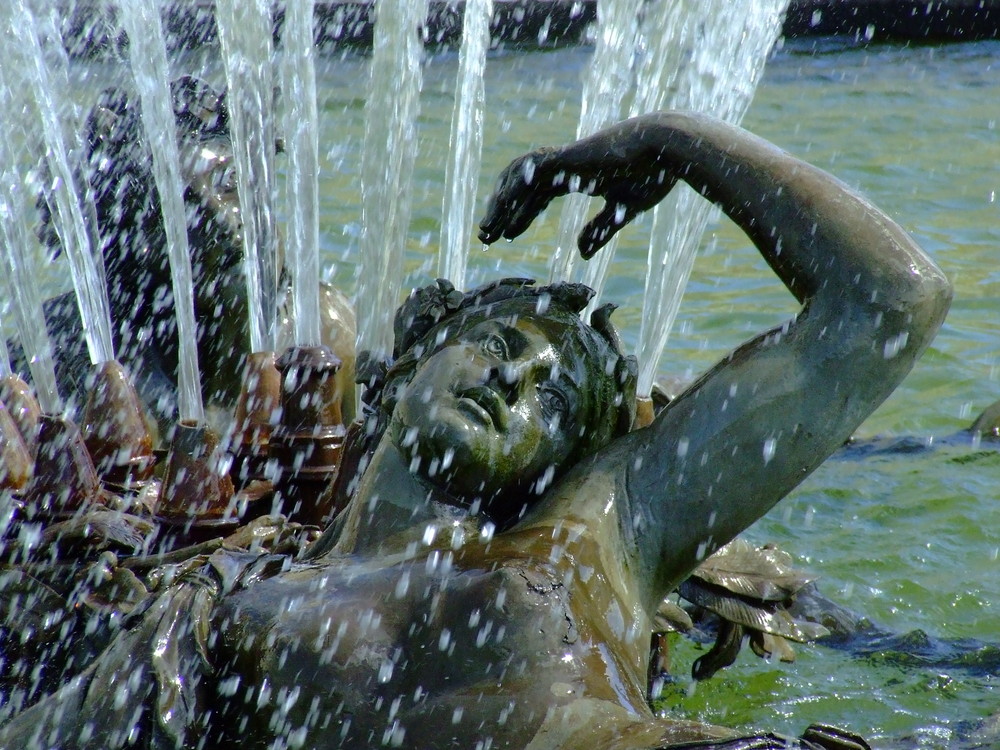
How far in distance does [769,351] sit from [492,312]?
0.52m

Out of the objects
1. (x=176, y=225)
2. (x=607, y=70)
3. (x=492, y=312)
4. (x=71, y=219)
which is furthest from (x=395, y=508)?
(x=607, y=70)

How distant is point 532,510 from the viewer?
2561 millimetres

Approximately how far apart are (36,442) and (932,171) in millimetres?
9448

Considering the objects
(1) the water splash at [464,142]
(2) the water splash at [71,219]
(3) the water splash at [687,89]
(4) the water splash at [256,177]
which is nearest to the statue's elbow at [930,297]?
(3) the water splash at [687,89]

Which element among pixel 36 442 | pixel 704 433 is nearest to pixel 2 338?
pixel 36 442

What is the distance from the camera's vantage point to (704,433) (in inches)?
97.7

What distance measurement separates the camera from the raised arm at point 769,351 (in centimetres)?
240

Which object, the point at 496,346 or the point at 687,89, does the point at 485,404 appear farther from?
the point at 687,89

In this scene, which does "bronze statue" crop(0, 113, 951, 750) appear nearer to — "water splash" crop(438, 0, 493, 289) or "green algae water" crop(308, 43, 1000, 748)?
"green algae water" crop(308, 43, 1000, 748)

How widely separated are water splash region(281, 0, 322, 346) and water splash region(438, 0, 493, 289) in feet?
2.92

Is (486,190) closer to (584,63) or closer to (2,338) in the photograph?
(584,63)

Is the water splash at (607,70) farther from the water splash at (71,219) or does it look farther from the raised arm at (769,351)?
the raised arm at (769,351)

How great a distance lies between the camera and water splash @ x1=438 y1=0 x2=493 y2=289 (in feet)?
21.2

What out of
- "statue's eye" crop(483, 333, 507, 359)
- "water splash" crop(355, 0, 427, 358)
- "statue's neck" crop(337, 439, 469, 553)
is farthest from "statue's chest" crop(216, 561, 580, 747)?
"water splash" crop(355, 0, 427, 358)
